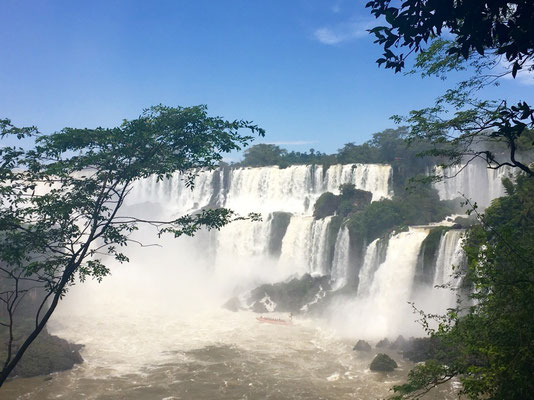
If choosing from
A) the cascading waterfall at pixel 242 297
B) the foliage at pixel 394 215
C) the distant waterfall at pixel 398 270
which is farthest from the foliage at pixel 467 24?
the foliage at pixel 394 215

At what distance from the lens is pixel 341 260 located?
96.9 feet

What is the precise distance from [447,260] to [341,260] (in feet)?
34.1

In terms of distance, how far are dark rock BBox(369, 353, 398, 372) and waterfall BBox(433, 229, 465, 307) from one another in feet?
13.4

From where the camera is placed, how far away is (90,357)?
64.3 ft

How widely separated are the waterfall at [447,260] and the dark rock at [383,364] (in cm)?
407

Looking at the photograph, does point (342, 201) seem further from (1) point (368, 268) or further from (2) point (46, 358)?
(2) point (46, 358)

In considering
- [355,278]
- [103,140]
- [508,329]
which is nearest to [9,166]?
[103,140]

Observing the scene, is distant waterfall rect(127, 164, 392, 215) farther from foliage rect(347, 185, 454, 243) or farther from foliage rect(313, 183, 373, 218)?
foliage rect(347, 185, 454, 243)

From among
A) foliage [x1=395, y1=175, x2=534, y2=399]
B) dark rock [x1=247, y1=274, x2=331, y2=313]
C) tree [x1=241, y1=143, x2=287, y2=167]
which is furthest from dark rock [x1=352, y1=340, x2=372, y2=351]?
tree [x1=241, y1=143, x2=287, y2=167]

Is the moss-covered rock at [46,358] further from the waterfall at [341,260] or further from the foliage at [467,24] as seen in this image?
the foliage at [467,24]

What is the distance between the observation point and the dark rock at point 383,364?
1727cm

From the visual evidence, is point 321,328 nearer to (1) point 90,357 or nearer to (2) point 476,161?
(1) point 90,357

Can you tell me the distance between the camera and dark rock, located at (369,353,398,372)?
56.6ft

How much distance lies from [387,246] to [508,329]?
64.4 ft
